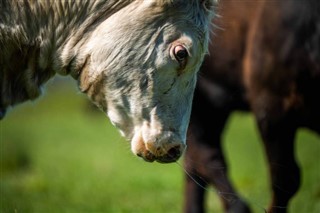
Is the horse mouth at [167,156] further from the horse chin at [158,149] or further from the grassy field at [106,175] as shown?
the grassy field at [106,175]

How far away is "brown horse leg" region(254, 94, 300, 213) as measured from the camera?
6.77 m

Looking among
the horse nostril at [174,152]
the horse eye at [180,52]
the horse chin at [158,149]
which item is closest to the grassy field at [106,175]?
the horse chin at [158,149]

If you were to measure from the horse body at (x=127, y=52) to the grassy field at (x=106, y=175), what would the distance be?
12.3 inches

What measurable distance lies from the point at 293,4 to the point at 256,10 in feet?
1.54

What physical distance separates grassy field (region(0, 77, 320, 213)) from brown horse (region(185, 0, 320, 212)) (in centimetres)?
30

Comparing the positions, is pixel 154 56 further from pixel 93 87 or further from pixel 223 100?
pixel 223 100

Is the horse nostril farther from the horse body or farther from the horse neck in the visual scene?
the horse neck

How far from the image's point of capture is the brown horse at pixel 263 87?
6.67 m

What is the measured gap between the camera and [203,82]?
758 cm

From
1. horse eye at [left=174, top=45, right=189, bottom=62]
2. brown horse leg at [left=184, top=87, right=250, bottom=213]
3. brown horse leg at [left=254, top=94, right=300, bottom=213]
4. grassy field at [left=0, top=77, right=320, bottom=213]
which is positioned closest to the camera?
horse eye at [left=174, top=45, right=189, bottom=62]

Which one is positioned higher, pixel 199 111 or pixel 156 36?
pixel 156 36

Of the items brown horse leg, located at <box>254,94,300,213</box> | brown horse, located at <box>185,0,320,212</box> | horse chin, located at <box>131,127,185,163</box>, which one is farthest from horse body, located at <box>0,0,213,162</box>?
brown horse leg, located at <box>254,94,300,213</box>

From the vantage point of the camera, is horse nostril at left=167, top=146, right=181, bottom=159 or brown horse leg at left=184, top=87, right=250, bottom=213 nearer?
horse nostril at left=167, top=146, right=181, bottom=159

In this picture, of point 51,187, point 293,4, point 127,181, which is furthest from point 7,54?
point 127,181
